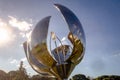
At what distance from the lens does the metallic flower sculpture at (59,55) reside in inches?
445

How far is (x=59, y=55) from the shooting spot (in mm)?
12719

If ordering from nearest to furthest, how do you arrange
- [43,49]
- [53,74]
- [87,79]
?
[43,49] → [53,74] → [87,79]

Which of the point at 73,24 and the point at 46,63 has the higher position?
the point at 73,24

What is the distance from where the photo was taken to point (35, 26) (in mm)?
12352

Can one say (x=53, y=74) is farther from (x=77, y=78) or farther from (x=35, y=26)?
(x=77, y=78)

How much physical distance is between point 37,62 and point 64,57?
5.93ft

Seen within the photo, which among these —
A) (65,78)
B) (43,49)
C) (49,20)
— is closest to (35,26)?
(49,20)

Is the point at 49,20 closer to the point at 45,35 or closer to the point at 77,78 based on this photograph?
the point at 45,35

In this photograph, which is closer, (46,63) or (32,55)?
(46,63)

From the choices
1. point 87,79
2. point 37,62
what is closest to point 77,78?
point 87,79

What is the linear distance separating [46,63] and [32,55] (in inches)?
60.3

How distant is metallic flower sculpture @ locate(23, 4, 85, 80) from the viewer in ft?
37.1

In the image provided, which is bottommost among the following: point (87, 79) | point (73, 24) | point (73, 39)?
point (87, 79)

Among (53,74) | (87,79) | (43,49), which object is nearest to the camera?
(43,49)
